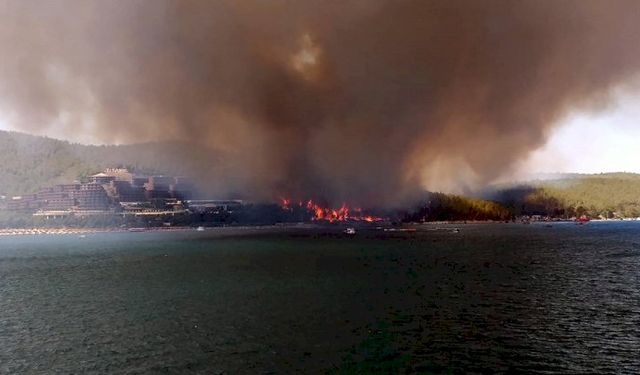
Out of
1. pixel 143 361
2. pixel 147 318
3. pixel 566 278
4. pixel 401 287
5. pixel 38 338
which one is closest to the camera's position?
pixel 143 361

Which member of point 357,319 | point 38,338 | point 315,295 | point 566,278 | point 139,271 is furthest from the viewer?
point 139,271

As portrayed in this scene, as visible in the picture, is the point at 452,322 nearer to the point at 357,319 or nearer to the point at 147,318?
the point at 357,319

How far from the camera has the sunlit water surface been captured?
41.3 metres

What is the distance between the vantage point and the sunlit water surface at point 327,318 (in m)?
41.3

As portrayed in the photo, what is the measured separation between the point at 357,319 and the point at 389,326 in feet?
15.0

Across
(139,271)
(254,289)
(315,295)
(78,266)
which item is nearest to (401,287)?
(315,295)

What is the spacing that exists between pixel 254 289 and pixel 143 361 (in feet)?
122

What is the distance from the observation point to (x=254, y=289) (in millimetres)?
79500

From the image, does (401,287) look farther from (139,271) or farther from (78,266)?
(78,266)

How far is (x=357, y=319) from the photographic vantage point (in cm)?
5600

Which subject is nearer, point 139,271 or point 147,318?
point 147,318

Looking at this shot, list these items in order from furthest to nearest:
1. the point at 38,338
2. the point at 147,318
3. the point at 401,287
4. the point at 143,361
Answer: the point at 401,287
the point at 147,318
the point at 38,338
the point at 143,361

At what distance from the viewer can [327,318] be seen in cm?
5672

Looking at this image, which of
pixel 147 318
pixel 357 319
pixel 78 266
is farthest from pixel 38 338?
pixel 78 266
